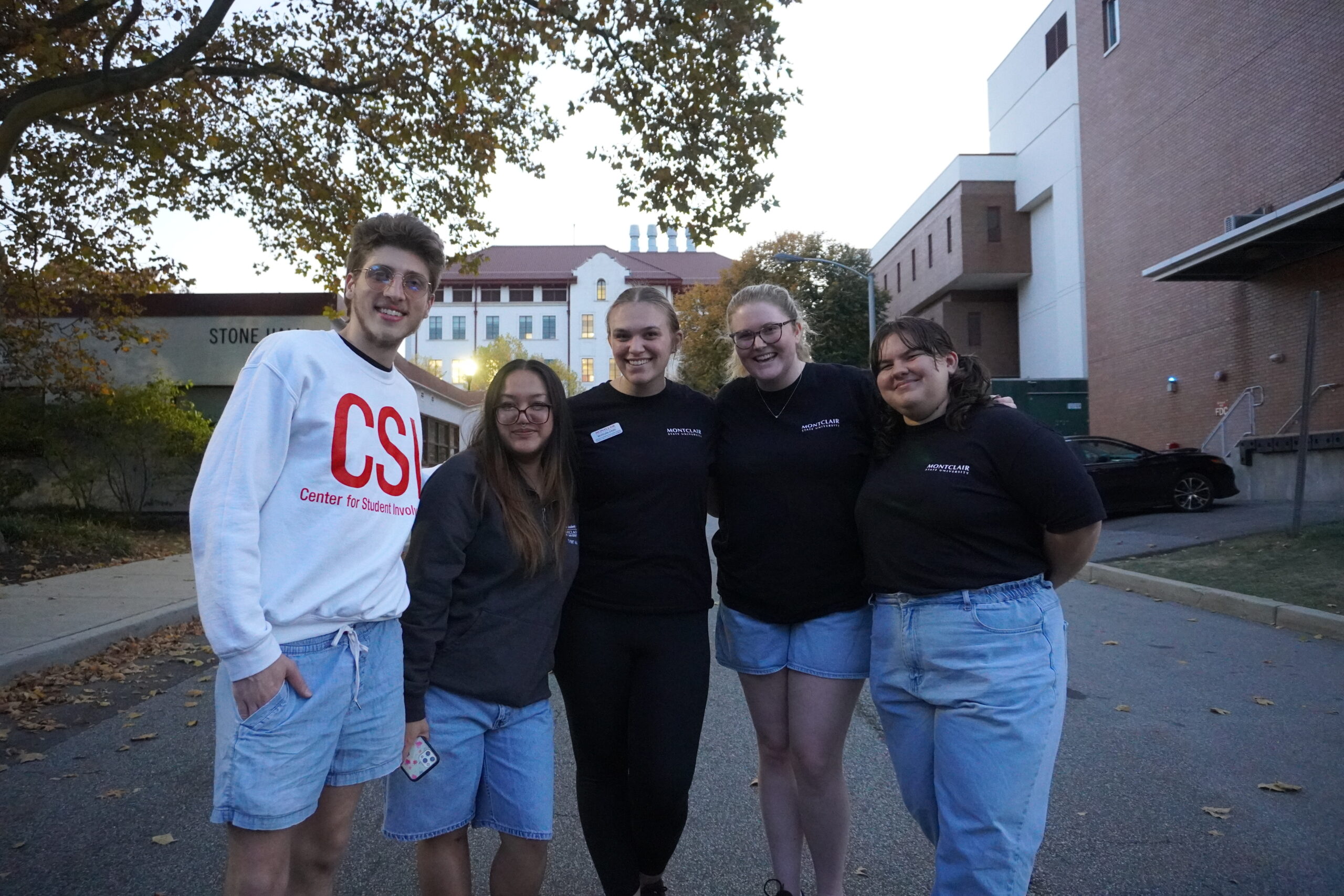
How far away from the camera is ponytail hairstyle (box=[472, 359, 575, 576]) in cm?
269

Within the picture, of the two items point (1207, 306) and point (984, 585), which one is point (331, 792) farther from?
point (1207, 306)

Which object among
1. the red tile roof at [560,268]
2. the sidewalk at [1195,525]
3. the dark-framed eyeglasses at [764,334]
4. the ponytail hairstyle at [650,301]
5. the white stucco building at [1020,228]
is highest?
the red tile roof at [560,268]

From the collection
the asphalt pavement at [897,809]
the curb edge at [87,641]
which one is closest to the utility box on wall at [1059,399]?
the asphalt pavement at [897,809]

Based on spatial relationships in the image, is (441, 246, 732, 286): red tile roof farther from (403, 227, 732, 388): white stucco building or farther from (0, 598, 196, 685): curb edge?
(0, 598, 196, 685): curb edge

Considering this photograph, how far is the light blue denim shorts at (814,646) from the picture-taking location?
2.94m

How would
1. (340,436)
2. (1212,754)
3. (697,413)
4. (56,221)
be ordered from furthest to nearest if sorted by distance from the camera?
(56,221), (1212,754), (697,413), (340,436)

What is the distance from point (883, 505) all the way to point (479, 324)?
72.2 m

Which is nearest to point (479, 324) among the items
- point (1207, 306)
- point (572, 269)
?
point (572, 269)

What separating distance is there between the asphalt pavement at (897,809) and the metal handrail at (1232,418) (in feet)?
49.7

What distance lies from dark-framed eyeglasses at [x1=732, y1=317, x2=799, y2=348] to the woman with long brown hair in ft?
2.25

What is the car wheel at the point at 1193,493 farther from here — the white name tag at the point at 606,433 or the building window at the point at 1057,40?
the building window at the point at 1057,40

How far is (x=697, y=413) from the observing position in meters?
3.17

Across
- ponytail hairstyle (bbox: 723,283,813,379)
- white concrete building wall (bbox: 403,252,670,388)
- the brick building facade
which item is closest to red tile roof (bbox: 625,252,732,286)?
white concrete building wall (bbox: 403,252,670,388)

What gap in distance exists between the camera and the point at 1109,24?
2502 centimetres
